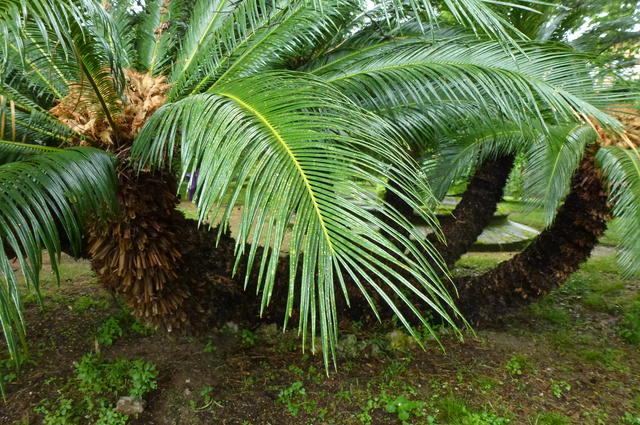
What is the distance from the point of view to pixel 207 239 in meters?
2.60

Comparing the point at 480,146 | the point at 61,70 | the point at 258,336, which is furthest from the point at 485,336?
the point at 61,70

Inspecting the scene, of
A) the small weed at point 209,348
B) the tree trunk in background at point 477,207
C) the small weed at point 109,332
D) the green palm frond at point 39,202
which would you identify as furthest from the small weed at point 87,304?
the tree trunk in background at point 477,207

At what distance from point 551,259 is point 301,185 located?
8.46 feet

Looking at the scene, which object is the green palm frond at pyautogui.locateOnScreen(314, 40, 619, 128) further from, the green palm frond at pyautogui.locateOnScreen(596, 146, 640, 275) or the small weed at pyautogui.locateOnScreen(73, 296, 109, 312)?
the small weed at pyautogui.locateOnScreen(73, 296, 109, 312)

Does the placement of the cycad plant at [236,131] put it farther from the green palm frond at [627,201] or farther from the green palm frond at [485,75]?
the green palm frond at [627,201]

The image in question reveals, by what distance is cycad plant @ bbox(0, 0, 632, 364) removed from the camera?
3.19 ft

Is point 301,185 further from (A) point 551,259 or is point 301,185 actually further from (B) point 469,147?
(A) point 551,259

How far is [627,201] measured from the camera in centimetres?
203

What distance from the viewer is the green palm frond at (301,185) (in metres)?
0.85

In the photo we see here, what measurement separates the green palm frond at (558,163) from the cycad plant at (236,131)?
316mm

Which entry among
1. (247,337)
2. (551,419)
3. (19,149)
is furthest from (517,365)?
(19,149)

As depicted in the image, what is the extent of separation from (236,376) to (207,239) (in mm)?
867

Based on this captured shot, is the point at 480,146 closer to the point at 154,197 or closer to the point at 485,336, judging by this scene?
the point at 485,336

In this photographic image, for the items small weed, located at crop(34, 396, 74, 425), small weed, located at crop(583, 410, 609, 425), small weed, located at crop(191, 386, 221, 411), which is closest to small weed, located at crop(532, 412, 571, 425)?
small weed, located at crop(583, 410, 609, 425)
